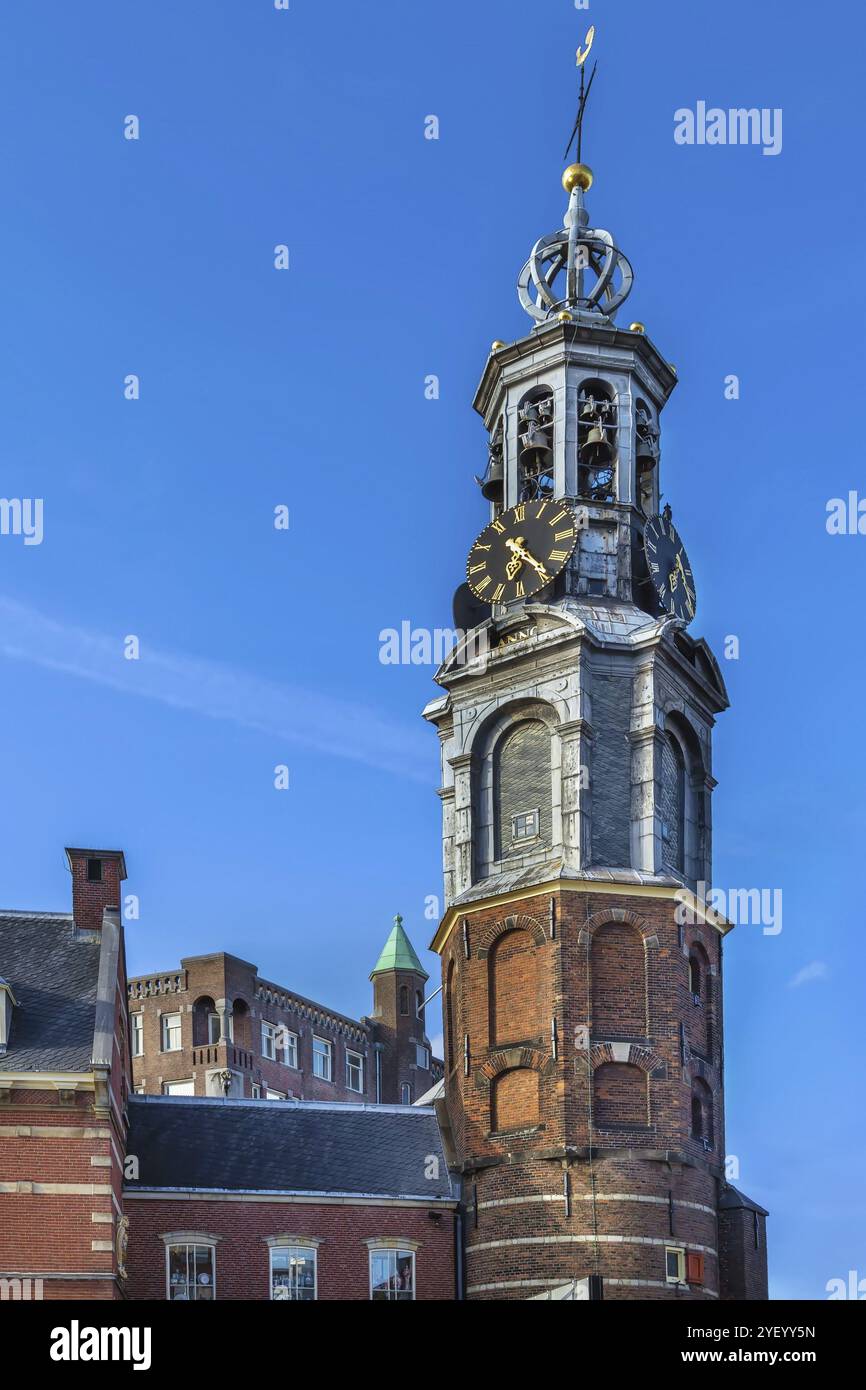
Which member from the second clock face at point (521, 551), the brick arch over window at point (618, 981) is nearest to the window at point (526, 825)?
the brick arch over window at point (618, 981)

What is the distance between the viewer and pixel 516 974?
184ft

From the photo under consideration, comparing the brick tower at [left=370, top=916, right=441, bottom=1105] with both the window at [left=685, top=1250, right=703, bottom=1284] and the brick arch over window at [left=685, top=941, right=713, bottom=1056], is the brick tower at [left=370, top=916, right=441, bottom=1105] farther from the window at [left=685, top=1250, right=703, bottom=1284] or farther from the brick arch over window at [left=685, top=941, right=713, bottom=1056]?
the window at [left=685, top=1250, right=703, bottom=1284]

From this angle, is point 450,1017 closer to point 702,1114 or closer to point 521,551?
point 702,1114

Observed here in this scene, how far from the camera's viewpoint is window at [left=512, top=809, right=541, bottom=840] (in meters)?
57.8

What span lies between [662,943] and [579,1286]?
9387 mm

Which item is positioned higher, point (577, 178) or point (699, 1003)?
point (577, 178)

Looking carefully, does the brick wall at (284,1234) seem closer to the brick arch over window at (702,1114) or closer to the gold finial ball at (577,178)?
the brick arch over window at (702,1114)

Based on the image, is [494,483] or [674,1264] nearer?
[674,1264]

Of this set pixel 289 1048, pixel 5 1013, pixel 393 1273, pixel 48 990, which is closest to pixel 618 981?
pixel 393 1273

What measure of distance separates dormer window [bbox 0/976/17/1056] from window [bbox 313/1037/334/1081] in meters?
54.0

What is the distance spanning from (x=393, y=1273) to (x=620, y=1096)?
7510mm

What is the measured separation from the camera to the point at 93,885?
54.2 m
